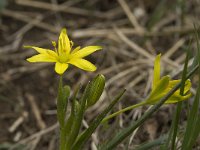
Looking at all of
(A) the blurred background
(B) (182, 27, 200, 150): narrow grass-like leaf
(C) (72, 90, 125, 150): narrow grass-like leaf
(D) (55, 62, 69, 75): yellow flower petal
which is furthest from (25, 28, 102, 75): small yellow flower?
(A) the blurred background

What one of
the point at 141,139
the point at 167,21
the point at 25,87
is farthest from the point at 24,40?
the point at 141,139

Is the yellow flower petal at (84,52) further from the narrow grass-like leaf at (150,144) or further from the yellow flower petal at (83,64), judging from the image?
the narrow grass-like leaf at (150,144)

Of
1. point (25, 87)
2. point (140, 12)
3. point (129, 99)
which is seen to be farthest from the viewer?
A: point (140, 12)

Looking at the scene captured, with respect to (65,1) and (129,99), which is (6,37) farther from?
(129,99)

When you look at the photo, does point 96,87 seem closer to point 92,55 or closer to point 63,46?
point 63,46

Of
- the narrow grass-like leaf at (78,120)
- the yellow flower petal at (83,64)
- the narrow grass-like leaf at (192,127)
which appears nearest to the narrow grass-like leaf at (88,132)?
the narrow grass-like leaf at (78,120)

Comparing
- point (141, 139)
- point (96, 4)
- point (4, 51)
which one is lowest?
point (141, 139)
